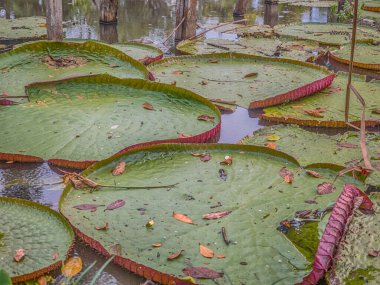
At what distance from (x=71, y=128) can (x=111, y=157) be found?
0.50 m

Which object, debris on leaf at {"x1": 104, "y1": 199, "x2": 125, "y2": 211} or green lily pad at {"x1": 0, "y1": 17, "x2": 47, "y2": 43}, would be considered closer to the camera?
debris on leaf at {"x1": 104, "y1": 199, "x2": 125, "y2": 211}

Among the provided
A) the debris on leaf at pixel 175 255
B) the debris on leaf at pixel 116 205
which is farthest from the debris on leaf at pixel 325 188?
the debris on leaf at pixel 116 205

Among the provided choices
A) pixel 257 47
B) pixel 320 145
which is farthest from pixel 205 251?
pixel 257 47

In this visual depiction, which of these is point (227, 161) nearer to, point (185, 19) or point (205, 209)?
point (205, 209)

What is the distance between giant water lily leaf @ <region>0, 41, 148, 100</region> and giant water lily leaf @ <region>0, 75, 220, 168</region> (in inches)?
11.3

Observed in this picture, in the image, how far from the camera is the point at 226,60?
4008 mm

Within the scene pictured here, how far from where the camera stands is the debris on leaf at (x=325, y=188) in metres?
1.98

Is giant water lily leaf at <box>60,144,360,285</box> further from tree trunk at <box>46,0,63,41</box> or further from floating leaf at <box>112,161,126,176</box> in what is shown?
tree trunk at <box>46,0,63,41</box>

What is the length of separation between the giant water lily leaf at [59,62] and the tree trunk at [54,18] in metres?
0.37

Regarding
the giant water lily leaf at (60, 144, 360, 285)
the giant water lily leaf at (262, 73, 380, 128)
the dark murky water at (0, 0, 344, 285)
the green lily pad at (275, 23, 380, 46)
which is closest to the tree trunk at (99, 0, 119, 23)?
the dark murky water at (0, 0, 344, 285)

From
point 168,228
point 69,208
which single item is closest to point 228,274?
point 168,228

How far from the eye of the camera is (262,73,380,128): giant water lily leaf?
2.91 meters

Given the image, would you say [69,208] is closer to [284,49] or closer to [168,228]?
[168,228]

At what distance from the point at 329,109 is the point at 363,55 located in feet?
5.85
